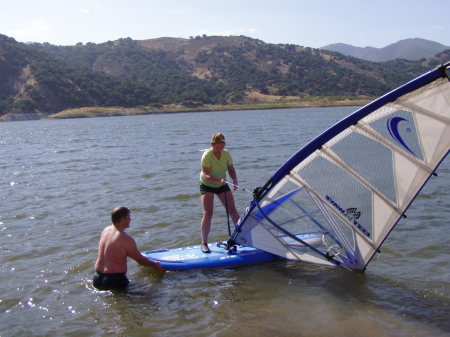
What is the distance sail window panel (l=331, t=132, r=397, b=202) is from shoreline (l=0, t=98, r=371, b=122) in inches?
3553

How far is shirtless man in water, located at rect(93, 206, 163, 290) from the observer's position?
6.40 meters

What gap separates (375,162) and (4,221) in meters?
8.66

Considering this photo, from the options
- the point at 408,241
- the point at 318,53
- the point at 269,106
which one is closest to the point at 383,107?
the point at 408,241

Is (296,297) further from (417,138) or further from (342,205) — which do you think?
(417,138)

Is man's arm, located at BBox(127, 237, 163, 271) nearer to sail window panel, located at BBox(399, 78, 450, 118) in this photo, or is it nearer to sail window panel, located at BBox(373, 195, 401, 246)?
sail window panel, located at BBox(373, 195, 401, 246)

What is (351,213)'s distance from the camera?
6812 mm

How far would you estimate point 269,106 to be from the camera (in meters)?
101

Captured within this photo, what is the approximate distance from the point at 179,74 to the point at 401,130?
138633 millimetres

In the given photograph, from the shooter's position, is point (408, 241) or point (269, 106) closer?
point (408, 241)

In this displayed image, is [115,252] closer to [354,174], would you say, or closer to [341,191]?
[341,191]

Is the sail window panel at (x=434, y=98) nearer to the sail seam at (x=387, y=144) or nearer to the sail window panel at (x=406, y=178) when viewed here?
the sail seam at (x=387, y=144)

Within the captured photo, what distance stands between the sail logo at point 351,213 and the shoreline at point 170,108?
295ft

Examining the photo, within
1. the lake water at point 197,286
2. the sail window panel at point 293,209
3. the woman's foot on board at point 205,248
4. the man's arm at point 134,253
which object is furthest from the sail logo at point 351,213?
the man's arm at point 134,253

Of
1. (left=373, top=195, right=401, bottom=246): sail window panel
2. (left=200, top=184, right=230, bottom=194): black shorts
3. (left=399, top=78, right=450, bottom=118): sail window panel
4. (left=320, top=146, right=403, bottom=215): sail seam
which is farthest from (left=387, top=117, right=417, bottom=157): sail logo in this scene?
(left=200, top=184, right=230, bottom=194): black shorts
